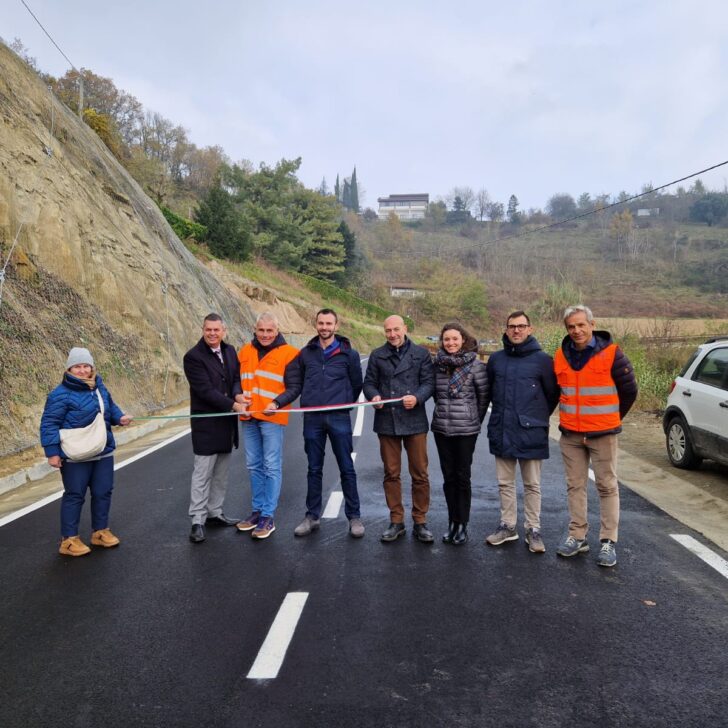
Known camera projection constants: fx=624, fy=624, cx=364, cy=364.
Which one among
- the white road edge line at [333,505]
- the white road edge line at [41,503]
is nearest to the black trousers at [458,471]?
the white road edge line at [333,505]

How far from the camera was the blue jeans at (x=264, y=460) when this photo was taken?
19.1 ft

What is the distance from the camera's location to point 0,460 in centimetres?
865

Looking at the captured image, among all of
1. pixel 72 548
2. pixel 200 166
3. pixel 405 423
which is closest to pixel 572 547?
pixel 405 423

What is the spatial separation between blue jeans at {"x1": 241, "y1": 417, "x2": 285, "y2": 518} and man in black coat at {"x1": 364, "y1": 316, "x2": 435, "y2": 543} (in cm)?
96

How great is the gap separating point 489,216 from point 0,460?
153 meters

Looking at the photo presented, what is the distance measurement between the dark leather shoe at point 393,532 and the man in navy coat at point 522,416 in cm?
79

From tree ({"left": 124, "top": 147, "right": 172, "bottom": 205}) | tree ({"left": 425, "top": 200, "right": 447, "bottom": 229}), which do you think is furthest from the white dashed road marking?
tree ({"left": 425, "top": 200, "right": 447, "bottom": 229})

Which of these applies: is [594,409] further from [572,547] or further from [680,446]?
[680,446]

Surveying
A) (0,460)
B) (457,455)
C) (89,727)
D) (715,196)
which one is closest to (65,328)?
(0,460)

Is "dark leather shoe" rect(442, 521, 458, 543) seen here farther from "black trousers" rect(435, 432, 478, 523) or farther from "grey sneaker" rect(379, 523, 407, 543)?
"grey sneaker" rect(379, 523, 407, 543)

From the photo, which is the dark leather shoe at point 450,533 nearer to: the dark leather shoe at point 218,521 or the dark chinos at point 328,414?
→ the dark chinos at point 328,414

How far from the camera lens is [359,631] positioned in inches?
150

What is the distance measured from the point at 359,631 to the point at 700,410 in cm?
605

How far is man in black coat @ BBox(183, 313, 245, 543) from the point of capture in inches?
229
